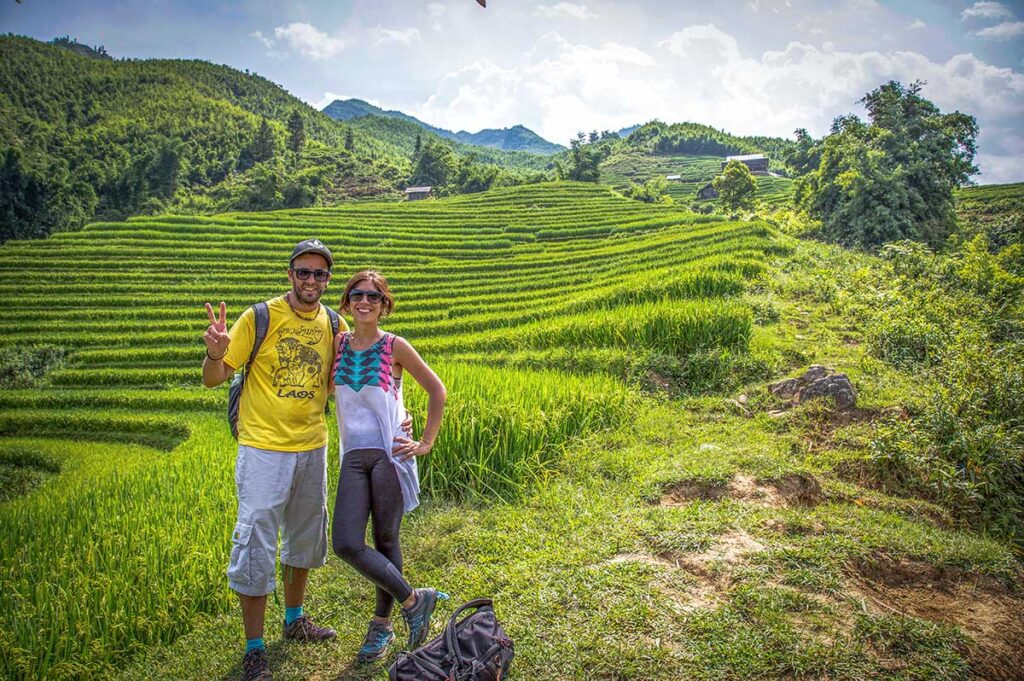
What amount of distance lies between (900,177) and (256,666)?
921 inches

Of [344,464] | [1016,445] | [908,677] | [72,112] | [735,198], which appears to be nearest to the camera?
[908,677]

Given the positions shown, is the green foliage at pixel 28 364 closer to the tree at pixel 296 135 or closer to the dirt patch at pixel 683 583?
the dirt patch at pixel 683 583

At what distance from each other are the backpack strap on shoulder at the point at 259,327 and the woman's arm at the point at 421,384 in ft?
1.91

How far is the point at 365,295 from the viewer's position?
2641 mm

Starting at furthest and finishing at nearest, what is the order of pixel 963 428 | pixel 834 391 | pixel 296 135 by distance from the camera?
pixel 296 135 → pixel 834 391 → pixel 963 428

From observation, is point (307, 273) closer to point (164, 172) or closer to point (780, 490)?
point (780, 490)

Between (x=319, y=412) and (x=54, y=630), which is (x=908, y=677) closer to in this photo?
(x=319, y=412)

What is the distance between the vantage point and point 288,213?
1164 inches

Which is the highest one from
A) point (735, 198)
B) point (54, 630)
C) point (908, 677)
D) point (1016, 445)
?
point (735, 198)

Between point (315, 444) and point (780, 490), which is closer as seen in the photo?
point (315, 444)

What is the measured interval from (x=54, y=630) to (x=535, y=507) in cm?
287

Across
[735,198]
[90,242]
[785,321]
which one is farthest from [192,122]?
[785,321]

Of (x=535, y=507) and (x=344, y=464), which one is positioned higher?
(x=344, y=464)

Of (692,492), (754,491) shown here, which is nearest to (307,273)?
(692,492)
